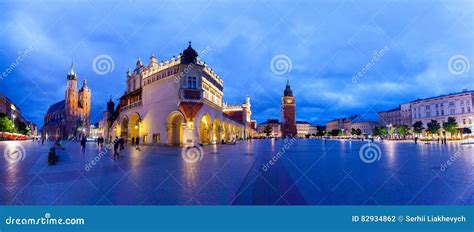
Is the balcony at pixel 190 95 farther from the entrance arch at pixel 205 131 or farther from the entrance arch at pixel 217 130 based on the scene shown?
the entrance arch at pixel 217 130

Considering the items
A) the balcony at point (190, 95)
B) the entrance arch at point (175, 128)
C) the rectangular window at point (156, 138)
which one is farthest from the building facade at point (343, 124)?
the rectangular window at point (156, 138)

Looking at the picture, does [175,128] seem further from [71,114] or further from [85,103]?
[85,103]

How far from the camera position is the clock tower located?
117812 mm

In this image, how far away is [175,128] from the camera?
34.5 meters

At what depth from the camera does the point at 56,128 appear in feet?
364

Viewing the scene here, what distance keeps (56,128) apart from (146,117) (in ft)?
315

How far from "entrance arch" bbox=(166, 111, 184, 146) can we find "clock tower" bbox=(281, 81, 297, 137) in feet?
286

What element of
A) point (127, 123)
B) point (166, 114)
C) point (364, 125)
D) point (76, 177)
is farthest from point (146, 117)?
point (364, 125)

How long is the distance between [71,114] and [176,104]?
102891 millimetres

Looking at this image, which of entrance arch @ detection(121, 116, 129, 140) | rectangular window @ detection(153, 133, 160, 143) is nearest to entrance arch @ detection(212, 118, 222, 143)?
rectangular window @ detection(153, 133, 160, 143)

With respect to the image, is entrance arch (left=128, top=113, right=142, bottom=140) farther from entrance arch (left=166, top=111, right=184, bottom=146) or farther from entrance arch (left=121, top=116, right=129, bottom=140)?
entrance arch (left=166, top=111, right=184, bottom=146)

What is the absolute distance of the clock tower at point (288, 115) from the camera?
387 ft

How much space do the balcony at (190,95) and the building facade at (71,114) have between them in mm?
91937

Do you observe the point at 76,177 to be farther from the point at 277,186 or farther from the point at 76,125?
the point at 76,125
